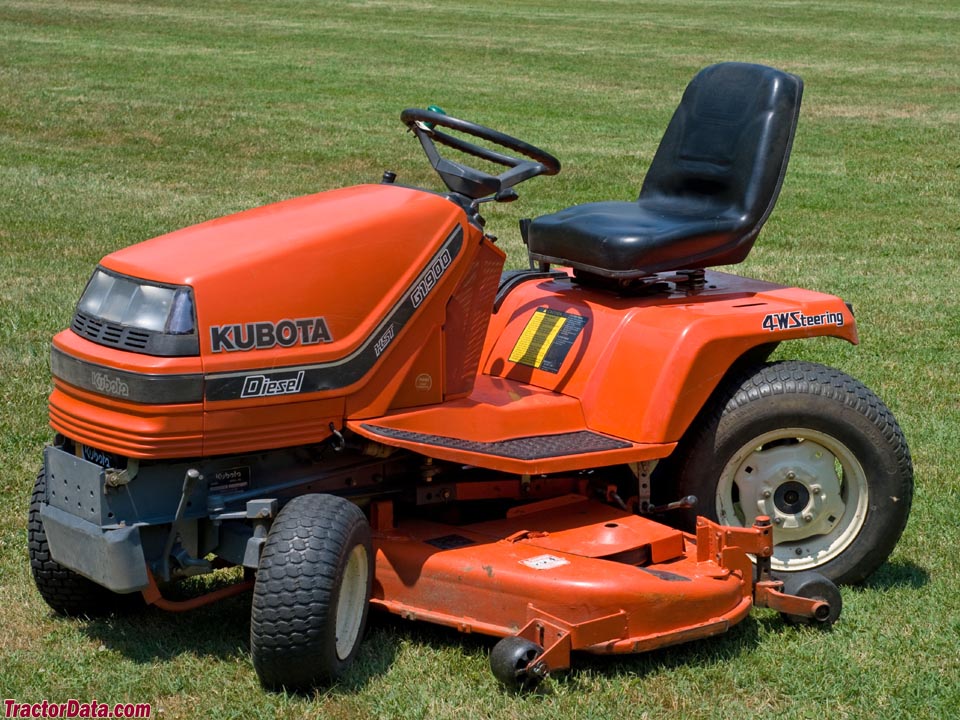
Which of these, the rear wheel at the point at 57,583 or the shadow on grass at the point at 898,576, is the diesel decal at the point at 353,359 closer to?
the rear wheel at the point at 57,583

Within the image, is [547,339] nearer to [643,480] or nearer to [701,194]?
[643,480]

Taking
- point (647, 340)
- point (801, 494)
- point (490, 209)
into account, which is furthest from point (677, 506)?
point (490, 209)

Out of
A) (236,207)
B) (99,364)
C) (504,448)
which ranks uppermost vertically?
(99,364)

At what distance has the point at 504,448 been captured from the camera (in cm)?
449

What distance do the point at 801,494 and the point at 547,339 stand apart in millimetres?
1041

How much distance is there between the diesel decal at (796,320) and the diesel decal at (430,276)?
1.19m

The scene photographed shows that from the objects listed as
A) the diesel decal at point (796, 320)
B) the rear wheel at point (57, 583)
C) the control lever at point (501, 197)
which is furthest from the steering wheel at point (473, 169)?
the rear wheel at point (57, 583)

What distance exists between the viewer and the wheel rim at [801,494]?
4.86 meters

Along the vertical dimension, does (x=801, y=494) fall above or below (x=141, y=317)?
below

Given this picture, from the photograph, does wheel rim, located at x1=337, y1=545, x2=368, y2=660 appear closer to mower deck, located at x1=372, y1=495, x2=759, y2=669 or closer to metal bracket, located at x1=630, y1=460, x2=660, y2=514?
mower deck, located at x1=372, y1=495, x2=759, y2=669

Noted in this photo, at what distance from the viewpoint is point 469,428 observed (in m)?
4.50

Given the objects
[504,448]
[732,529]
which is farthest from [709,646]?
[504,448]

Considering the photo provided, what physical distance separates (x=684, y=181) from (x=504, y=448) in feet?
5.42

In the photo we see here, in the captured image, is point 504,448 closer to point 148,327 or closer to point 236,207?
point 148,327
